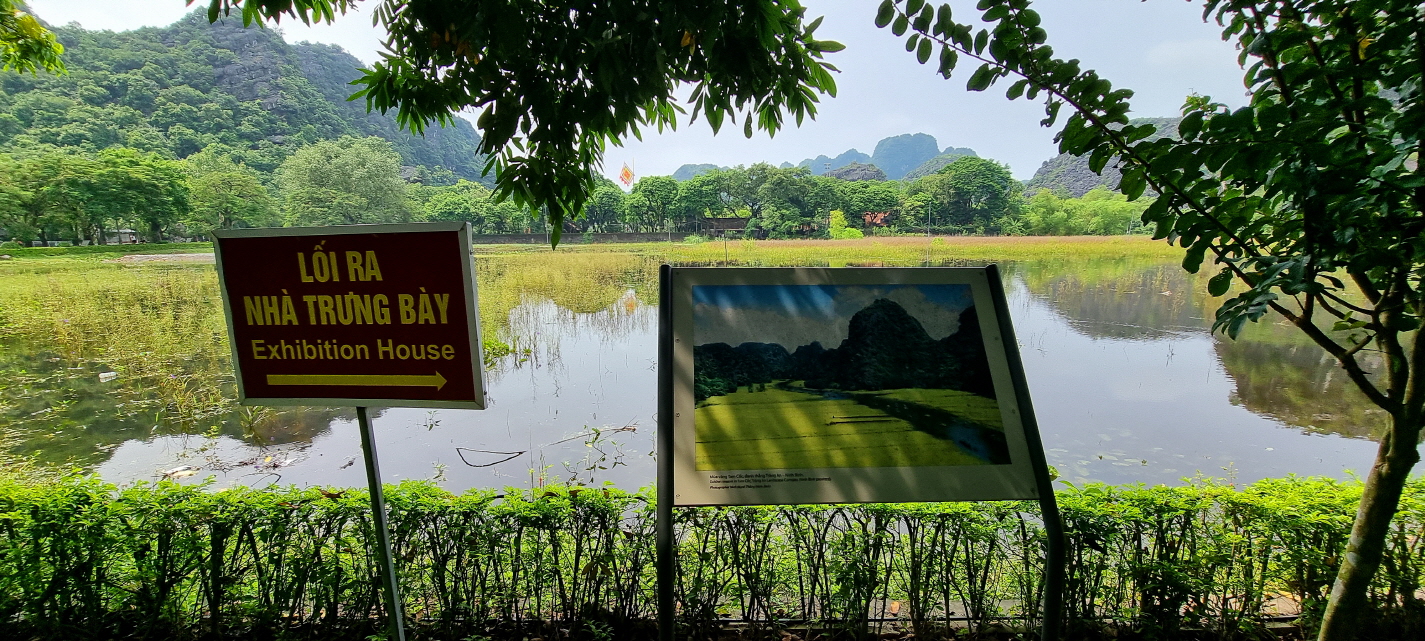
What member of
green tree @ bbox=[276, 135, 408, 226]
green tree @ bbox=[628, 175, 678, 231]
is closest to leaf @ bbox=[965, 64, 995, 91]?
green tree @ bbox=[628, 175, 678, 231]

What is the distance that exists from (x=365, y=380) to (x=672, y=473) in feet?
2.23

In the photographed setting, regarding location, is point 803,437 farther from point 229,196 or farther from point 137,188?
point 137,188

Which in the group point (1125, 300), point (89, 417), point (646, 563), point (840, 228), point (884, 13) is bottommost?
point (89, 417)

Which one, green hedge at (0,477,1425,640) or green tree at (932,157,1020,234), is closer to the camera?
green hedge at (0,477,1425,640)

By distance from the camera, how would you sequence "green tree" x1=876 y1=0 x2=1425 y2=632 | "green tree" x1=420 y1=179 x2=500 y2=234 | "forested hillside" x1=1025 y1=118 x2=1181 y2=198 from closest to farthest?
"green tree" x1=876 y1=0 x2=1425 y2=632
"forested hillside" x1=1025 y1=118 x2=1181 y2=198
"green tree" x1=420 y1=179 x2=500 y2=234

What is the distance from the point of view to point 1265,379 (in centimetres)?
331

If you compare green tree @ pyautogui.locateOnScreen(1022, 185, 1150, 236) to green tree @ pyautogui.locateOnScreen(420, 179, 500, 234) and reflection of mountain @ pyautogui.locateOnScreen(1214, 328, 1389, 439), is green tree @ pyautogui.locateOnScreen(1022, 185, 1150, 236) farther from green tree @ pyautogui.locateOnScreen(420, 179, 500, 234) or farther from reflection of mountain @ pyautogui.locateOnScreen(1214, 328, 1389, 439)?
green tree @ pyautogui.locateOnScreen(420, 179, 500, 234)

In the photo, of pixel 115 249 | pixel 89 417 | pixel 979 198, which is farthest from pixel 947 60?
pixel 115 249

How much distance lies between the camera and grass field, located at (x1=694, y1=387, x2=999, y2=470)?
970 mm

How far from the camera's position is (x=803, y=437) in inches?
38.8

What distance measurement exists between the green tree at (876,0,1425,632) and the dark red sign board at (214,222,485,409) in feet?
3.28

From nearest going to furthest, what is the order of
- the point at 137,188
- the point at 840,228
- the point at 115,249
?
the point at 840,228, the point at 137,188, the point at 115,249

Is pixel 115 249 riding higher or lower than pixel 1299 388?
higher

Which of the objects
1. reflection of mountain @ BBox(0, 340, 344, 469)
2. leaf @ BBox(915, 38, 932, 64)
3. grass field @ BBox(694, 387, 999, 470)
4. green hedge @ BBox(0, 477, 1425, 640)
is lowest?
reflection of mountain @ BBox(0, 340, 344, 469)
